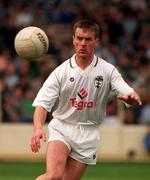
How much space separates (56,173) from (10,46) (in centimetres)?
1273

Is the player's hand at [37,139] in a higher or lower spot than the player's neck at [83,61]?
lower

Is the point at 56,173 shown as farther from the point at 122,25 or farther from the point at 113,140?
the point at 122,25

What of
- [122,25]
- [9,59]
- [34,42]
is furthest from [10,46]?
[34,42]

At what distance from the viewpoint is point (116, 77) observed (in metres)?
9.12

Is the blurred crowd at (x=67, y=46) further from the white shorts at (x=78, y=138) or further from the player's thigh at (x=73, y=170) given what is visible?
the player's thigh at (x=73, y=170)

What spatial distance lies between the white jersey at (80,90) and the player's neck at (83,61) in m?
0.04

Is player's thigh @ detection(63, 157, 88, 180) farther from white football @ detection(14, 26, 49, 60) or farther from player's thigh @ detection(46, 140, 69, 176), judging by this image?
white football @ detection(14, 26, 49, 60)

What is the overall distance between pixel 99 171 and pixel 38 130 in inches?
327

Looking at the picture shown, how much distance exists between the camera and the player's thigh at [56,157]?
8602 millimetres

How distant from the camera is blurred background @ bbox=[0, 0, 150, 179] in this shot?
63.5 feet

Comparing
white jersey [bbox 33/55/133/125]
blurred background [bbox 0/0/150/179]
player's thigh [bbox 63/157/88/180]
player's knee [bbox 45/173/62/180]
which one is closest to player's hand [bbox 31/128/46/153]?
player's knee [bbox 45/173/62/180]

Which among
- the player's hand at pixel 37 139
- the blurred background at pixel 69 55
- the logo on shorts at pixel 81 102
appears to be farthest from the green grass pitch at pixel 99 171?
the player's hand at pixel 37 139

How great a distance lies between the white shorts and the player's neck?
69 centimetres

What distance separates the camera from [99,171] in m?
16.5
